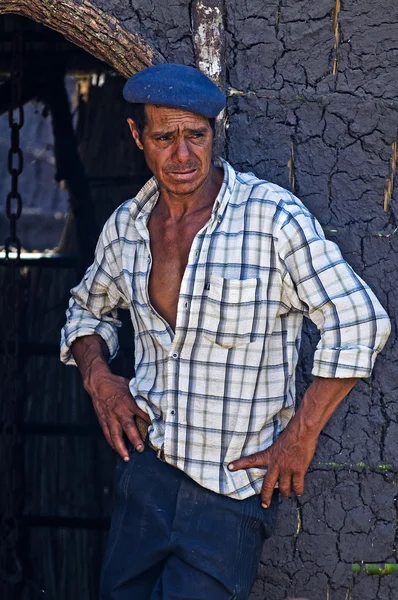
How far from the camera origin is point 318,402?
104 inches

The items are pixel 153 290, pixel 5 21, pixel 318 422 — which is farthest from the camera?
pixel 5 21

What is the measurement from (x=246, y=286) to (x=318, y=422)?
41 centimetres

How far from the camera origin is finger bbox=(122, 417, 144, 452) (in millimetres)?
2881

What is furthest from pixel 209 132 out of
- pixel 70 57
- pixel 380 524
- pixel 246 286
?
pixel 70 57

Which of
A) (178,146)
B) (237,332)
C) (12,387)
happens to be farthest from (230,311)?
(12,387)

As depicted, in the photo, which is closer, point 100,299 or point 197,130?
point 197,130

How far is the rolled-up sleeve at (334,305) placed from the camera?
2.59 meters

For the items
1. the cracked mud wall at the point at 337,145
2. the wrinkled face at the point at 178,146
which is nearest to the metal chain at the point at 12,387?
the cracked mud wall at the point at 337,145

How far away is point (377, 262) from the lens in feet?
10.9

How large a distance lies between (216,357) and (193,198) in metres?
0.47

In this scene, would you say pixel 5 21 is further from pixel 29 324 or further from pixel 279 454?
pixel 279 454

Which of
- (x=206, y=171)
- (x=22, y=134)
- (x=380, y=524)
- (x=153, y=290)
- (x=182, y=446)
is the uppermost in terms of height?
(x=22, y=134)

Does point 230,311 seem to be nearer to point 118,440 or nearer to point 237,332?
Answer: point 237,332

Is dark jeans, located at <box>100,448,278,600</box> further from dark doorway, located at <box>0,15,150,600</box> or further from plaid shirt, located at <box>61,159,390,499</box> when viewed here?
dark doorway, located at <box>0,15,150,600</box>
